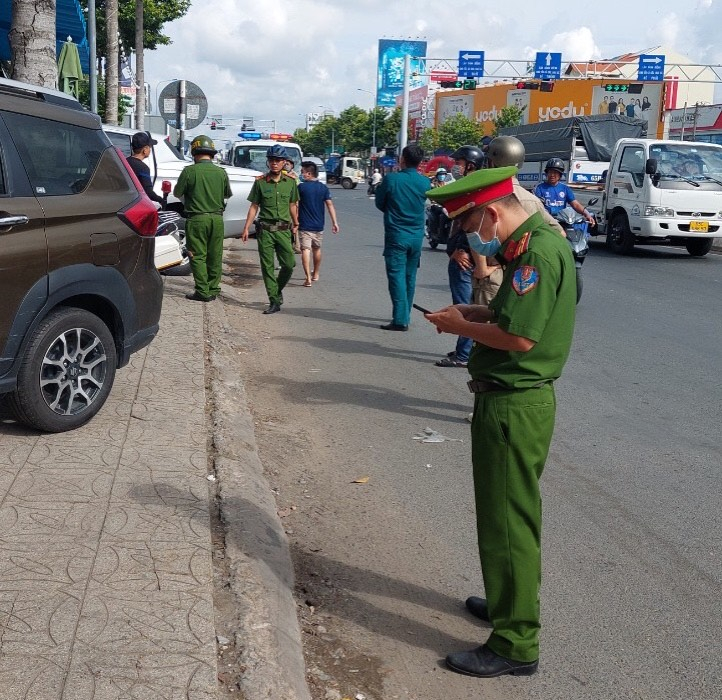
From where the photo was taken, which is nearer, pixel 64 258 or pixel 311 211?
pixel 64 258

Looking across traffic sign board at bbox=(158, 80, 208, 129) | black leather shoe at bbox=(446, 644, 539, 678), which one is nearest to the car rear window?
black leather shoe at bbox=(446, 644, 539, 678)

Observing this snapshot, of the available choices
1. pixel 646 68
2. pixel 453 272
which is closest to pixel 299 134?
pixel 646 68

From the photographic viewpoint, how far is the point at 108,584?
12.2ft

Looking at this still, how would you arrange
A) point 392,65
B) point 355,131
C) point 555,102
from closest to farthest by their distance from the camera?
point 555,102 < point 392,65 < point 355,131

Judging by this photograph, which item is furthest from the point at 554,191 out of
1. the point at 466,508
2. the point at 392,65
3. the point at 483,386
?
the point at 392,65

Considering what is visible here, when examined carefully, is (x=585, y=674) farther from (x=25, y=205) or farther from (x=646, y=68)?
(x=646, y=68)

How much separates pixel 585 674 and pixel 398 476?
7.70 ft

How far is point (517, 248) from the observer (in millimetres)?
3324

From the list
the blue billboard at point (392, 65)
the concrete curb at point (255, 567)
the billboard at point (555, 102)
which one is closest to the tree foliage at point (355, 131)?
the billboard at point (555, 102)

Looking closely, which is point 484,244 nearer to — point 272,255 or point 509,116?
point 272,255

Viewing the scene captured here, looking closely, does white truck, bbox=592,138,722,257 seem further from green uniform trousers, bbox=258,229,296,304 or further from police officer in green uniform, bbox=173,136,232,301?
police officer in green uniform, bbox=173,136,232,301

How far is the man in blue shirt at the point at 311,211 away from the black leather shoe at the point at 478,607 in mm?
9952

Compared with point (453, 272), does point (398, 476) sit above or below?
below

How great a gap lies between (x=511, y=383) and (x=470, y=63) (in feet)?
169
